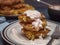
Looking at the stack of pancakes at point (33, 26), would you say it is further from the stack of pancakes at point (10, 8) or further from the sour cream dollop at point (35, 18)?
the stack of pancakes at point (10, 8)

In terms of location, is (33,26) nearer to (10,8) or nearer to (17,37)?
(17,37)

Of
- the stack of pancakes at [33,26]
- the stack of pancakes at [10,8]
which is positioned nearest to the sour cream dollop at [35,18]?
the stack of pancakes at [33,26]

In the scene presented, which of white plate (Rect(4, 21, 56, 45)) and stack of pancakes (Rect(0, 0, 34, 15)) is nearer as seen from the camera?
white plate (Rect(4, 21, 56, 45))

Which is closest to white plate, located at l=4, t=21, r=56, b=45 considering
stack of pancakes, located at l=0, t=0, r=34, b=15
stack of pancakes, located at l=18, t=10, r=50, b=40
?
stack of pancakes, located at l=18, t=10, r=50, b=40

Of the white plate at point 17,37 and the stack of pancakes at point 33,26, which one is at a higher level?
the stack of pancakes at point 33,26

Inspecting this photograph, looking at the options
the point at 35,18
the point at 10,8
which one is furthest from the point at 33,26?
the point at 10,8

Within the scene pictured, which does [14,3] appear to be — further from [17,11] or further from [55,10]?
[55,10]

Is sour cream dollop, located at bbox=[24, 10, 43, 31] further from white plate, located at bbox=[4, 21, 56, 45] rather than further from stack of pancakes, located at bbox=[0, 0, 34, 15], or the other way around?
stack of pancakes, located at bbox=[0, 0, 34, 15]

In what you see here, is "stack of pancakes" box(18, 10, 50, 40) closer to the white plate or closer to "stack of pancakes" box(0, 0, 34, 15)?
the white plate

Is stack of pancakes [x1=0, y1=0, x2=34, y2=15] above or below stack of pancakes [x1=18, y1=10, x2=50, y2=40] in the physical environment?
below

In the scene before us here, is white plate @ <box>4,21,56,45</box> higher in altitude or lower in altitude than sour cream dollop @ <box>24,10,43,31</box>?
lower

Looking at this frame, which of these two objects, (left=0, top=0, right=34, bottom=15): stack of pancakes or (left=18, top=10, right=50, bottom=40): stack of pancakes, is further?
(left=0, top=0, right=34, bottom=15): stack of pancakes

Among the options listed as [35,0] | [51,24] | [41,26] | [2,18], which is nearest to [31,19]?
[41,26]

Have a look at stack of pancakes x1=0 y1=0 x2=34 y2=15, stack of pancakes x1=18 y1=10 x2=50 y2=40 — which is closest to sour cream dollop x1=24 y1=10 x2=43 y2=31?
stack of pancakes x1=18 y1=10 x2=50 y2=40
